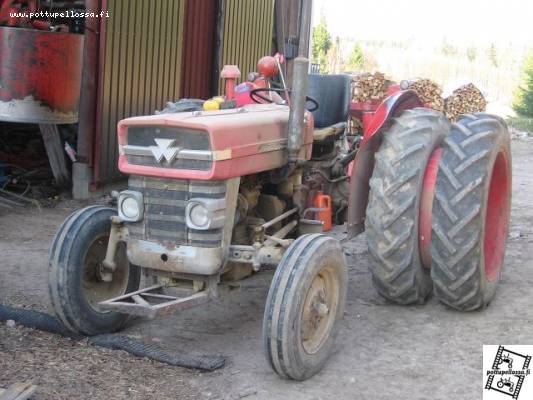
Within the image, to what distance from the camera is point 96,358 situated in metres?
3.99

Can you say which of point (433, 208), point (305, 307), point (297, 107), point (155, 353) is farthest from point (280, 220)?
point (155, 353)

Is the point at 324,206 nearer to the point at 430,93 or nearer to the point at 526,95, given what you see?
the point at 430,93

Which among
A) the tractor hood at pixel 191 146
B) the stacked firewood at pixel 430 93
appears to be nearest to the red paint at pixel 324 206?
the tractor hood at pixel 191 146

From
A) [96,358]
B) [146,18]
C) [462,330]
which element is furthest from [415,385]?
[146,18]

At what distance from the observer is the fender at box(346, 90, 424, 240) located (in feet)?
15.3

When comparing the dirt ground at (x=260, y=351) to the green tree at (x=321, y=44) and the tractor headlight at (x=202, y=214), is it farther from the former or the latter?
the green tree at (x=321, y=44)

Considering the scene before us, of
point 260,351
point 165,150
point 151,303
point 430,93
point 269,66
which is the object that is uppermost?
point 269,66

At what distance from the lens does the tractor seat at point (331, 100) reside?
6414 mm

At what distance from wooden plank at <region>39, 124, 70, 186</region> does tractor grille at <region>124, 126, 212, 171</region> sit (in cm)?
463

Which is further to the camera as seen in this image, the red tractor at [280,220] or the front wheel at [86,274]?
the front wheel at [86,274]

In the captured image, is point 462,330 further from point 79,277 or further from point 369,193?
point 79,277

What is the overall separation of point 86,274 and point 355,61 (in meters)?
27.7

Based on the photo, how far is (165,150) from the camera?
3.79 m

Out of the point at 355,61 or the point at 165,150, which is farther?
the point at 355,61
